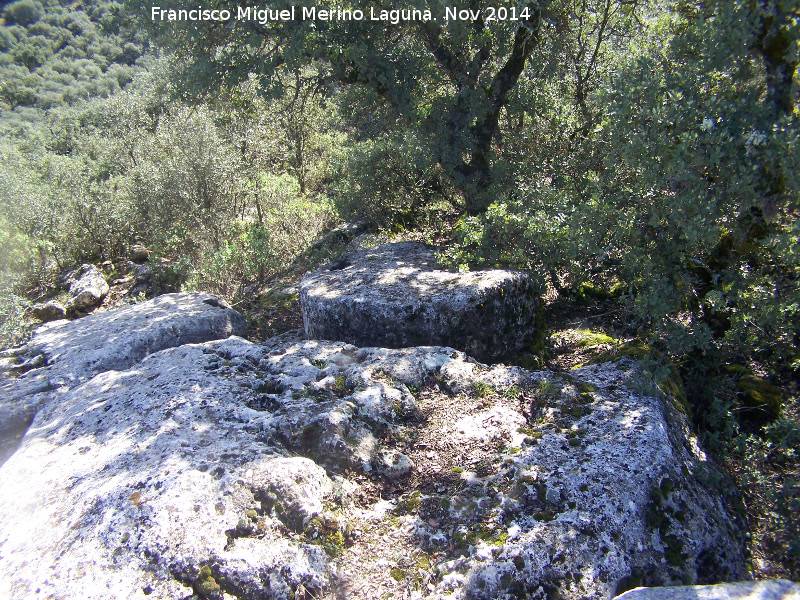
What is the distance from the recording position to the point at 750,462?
4.32 meters

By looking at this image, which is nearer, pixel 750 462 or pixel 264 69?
pixel 750 462

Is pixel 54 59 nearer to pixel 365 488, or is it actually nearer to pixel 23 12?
pixel 23 12

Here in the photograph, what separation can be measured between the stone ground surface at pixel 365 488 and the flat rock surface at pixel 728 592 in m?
0.32

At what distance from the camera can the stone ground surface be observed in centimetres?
281

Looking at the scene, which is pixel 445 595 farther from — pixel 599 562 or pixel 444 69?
pixel 444 69

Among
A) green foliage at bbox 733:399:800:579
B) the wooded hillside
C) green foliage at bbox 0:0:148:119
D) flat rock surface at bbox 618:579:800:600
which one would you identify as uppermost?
green foliage at bbox 0:0:148:119

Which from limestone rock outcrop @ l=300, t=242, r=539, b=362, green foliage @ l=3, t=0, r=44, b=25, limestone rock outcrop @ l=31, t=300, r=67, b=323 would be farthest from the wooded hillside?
green foliage @ l=3, t=0, r=44, b=25

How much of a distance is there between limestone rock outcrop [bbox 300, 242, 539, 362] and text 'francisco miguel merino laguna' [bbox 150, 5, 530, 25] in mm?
3899

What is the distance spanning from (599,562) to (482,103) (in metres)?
6.88

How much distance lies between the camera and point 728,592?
7.99 ft

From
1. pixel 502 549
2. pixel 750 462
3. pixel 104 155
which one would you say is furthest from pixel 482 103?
pixel 104 155

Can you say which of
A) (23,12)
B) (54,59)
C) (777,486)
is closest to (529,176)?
(777,486)

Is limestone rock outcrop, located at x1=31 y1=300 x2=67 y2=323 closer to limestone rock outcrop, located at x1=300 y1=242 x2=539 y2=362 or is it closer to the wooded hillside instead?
the wooded hillside

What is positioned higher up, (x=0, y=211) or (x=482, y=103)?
(x=482, y=103)
